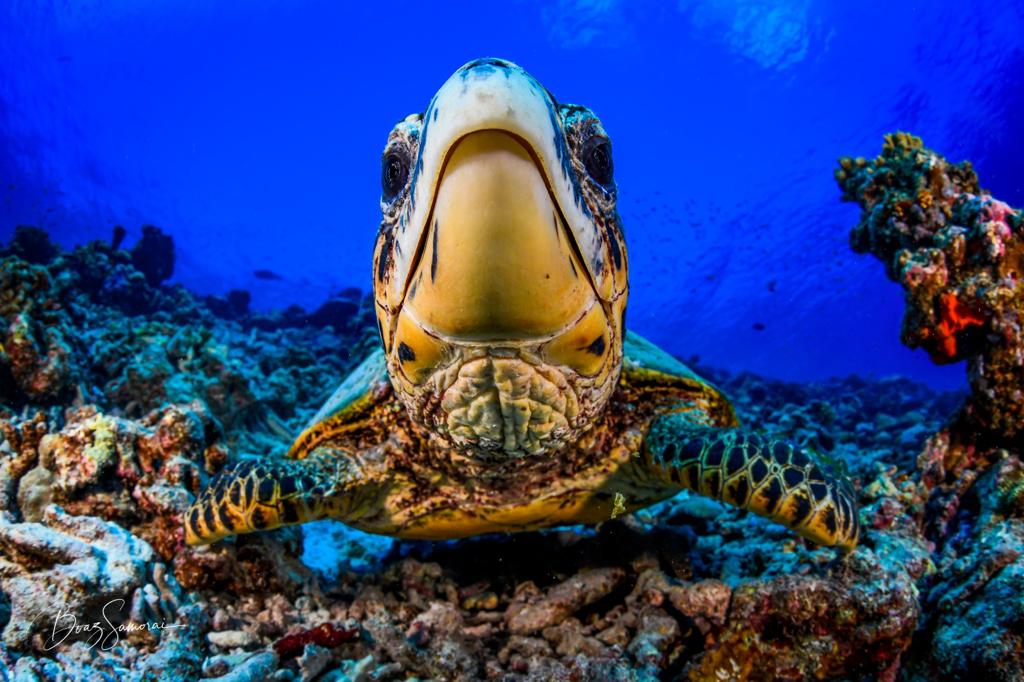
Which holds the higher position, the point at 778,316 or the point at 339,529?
the point at 778,316

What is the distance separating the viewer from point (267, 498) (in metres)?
2.28

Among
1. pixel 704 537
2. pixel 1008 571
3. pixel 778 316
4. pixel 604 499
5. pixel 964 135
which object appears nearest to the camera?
pixel 1008 571

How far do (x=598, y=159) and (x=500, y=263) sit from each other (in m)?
0.77

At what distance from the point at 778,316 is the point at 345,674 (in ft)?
198

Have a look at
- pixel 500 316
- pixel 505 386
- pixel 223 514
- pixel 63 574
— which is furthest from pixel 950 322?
pixel 63 574

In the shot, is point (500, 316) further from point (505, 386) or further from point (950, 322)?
point (950, 322)

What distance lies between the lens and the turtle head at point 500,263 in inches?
48.0

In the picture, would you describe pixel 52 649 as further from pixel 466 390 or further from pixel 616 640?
pixel 616 640

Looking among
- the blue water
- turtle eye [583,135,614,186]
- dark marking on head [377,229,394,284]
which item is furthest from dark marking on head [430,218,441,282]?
the blue water

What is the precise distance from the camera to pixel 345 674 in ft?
6.63

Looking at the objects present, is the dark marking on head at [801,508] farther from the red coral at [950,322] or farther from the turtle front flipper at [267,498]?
the turtle front flipper at [267,498]

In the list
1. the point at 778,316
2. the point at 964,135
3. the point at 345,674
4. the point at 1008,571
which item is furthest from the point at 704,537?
the point at 778,316

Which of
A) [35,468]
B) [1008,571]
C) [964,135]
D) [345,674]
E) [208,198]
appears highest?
[208,198]

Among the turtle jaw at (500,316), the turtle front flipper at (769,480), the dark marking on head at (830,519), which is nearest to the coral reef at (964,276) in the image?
the turtle front flipper at (769,480)
